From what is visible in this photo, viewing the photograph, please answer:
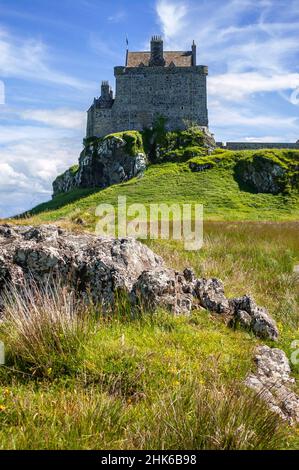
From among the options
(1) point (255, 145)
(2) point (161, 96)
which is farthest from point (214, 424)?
(2) point (161, 96)

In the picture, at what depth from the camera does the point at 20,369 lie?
18.1 ft

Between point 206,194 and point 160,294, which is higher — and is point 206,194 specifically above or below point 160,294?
above

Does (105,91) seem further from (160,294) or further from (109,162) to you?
(160,294)

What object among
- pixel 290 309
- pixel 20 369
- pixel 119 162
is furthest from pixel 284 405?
pixel 119 162

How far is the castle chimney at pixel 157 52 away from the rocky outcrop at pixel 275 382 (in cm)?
7948

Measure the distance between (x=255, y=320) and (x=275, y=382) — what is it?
244 cm

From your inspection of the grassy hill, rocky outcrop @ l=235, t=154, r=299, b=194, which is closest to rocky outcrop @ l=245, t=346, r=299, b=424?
the grassy hill

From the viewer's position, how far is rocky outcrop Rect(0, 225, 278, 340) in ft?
24.5

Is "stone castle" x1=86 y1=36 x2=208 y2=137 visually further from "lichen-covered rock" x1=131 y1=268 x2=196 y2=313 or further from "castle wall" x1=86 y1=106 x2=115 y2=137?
"lichen-covered rock" x1=131 y1=268 x2=196 y2=313

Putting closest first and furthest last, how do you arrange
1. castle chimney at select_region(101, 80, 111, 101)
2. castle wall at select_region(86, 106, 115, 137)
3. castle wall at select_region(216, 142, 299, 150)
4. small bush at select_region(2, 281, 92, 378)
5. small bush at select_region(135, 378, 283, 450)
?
small bush at select_region(135, 378, 283, 450)
small bush at select_region(2, 281, 92, 378)
castle wall at select_region(216, 142, 299, 150)
castle wall at select_region(86, 106, 115, 137)
castle chimney at select_region(101, 80, 111, 101)

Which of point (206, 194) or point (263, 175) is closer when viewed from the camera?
point (206, 194)

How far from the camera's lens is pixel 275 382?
5098mm

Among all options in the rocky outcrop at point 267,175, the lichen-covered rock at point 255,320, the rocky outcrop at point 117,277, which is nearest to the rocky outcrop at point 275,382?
the lichen-covered rock at point 255,320
